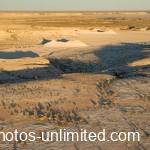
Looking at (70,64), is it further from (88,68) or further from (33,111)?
(33,111)

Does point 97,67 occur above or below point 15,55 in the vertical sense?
below

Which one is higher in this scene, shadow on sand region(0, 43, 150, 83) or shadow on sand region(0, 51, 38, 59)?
shadow on sand region(0, 51, 38, 59)

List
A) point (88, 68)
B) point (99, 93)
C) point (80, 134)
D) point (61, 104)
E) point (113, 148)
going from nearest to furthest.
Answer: point (113, 148)
point (80, 134)
point (61, 104)
point (99, 93)
point (88, 68)

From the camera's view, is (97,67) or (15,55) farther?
(15,55)

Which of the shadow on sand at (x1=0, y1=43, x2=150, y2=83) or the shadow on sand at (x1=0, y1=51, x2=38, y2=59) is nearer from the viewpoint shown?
the shadow on sand at (x1=0, y1=43, x2=150, y2=83)

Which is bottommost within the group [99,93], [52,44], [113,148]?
[113,148]

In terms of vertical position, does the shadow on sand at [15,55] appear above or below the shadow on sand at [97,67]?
above

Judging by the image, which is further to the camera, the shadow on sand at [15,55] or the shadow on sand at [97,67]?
the shadow on sand at [15,55]

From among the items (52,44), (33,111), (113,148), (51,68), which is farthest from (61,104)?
(52,44)
